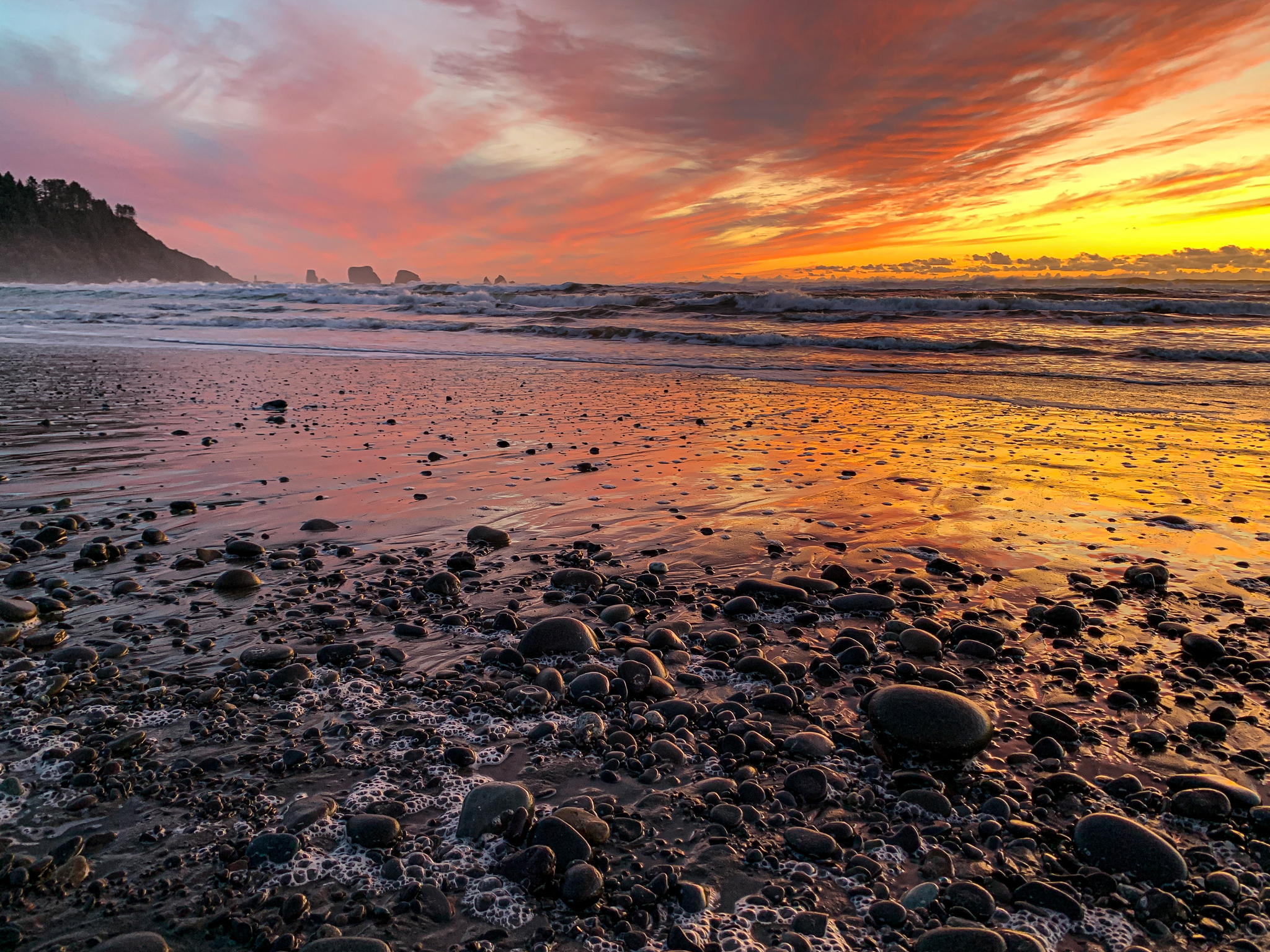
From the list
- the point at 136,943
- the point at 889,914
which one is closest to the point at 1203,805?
the point at 889,914

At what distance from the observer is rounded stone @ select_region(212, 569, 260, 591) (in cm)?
394

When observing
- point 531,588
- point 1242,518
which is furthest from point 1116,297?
point 531,588

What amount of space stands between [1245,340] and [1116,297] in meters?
14.1

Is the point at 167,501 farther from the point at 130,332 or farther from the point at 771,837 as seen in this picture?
the point at 130,332

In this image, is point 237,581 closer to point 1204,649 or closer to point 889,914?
point 889,914

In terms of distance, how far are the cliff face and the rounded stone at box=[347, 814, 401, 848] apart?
160368mm

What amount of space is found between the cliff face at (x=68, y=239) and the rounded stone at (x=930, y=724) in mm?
161189

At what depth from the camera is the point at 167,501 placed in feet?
18.4

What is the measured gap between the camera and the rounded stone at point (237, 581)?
3.94m

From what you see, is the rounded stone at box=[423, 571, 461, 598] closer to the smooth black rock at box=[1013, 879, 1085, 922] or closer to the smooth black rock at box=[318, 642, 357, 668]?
the smooth black rock at box=[318, 642, 357, 668]

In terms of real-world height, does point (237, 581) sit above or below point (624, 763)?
above

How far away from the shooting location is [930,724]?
2570 mm

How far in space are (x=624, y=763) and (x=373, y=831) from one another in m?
0.90

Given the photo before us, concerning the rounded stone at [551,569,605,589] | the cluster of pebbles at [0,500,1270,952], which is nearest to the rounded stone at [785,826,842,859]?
the cluster of pebbles at [0,500,1270,952]
